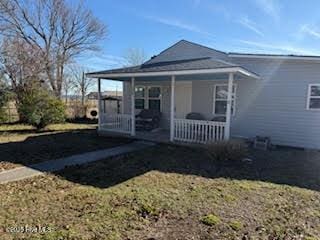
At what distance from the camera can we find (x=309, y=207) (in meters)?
4.30

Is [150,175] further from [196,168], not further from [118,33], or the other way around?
[118,33]

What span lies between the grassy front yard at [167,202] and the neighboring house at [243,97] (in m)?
2.58

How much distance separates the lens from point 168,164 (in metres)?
6.88

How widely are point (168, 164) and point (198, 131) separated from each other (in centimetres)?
255

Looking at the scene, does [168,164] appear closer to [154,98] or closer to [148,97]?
[154,98]

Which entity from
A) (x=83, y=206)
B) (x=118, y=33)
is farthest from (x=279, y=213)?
(x=118, y=33)

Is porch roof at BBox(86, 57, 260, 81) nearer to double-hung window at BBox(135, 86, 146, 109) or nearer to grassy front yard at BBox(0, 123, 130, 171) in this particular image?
grassy front yard at BBox(0, 123, 130, 171)

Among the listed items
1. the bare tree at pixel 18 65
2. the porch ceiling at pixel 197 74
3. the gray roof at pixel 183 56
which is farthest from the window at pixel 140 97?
the bare tree at pixel 18 65

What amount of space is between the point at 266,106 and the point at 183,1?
18.4 feet

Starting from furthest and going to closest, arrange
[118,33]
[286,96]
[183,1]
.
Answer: [118,33] < [183,1] < [286,96]

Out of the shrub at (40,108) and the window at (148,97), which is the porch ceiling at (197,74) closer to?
the window at (148,97)

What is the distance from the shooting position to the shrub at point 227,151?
272 inches

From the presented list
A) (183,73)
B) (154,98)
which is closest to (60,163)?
(183,73)

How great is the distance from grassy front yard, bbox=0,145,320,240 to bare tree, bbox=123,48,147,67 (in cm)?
2837
